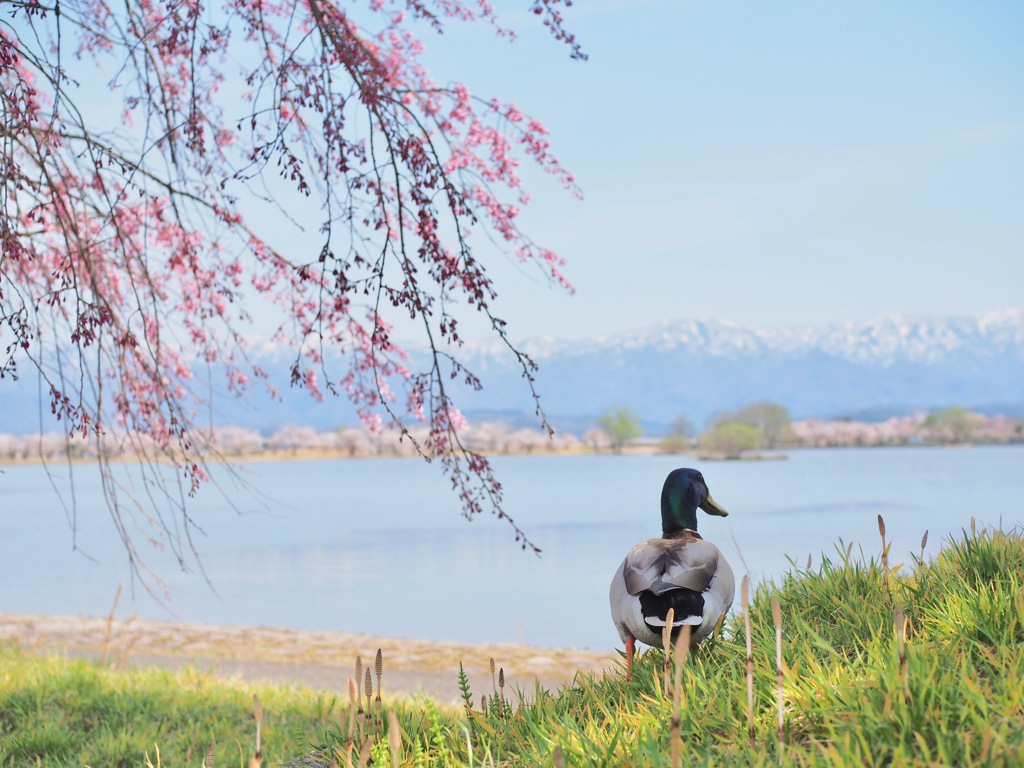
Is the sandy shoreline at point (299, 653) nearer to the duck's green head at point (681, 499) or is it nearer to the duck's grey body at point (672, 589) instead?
the duck's green head at point (681, 499)

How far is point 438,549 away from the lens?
26.8 meters

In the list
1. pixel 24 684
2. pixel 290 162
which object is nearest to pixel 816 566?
pixel 290 162

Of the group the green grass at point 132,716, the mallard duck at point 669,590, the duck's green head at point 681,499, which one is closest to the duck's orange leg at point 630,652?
the mallard duck at point 669,590

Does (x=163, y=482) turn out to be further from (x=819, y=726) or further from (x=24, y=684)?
(x=819, y=726)

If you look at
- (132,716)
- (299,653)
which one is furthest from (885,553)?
(299,653)

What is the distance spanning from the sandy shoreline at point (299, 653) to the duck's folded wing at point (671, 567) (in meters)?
5.07

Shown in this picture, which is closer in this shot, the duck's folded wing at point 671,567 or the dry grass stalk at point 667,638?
the dry grass stalk at point 667,638

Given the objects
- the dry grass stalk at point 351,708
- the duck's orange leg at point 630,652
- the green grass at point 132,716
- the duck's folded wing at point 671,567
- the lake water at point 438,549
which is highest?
the duck's folded wing at point 671,567

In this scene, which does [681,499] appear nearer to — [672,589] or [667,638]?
[672,589]

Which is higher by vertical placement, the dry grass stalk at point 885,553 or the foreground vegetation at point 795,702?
the dry grass stalk at point 885,553

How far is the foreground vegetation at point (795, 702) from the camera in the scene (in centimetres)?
210

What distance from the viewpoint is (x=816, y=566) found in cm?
405

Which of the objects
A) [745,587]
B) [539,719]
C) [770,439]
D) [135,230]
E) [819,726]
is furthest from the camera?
[770,439]

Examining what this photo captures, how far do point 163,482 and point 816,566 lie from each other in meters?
3.25
